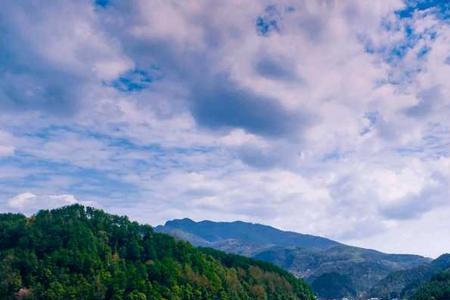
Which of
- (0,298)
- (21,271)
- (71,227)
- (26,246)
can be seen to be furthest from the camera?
(71,227)

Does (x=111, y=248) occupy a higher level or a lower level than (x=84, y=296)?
higher

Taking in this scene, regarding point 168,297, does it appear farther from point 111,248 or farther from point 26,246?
point 26,246

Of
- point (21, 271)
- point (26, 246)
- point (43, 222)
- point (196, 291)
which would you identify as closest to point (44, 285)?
point (21, 271)

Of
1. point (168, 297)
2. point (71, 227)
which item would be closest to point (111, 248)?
point (71, 227)

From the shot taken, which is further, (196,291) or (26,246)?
(196,291)

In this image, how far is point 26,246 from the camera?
173m

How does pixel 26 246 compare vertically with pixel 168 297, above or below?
above

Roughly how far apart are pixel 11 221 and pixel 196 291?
7706 centimetres

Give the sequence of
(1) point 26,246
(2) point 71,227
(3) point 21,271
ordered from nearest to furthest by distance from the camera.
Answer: (3) point 21,271, (1) point 26,246, (2) point 71,227

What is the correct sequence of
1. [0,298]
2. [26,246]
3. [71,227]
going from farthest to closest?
[71,227] → [26,246] → [0,298]

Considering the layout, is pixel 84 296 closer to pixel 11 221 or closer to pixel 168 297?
pixel 168 297

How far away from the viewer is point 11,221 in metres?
194

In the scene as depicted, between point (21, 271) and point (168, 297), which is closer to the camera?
point (21, 271)

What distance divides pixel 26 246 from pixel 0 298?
952 inches
